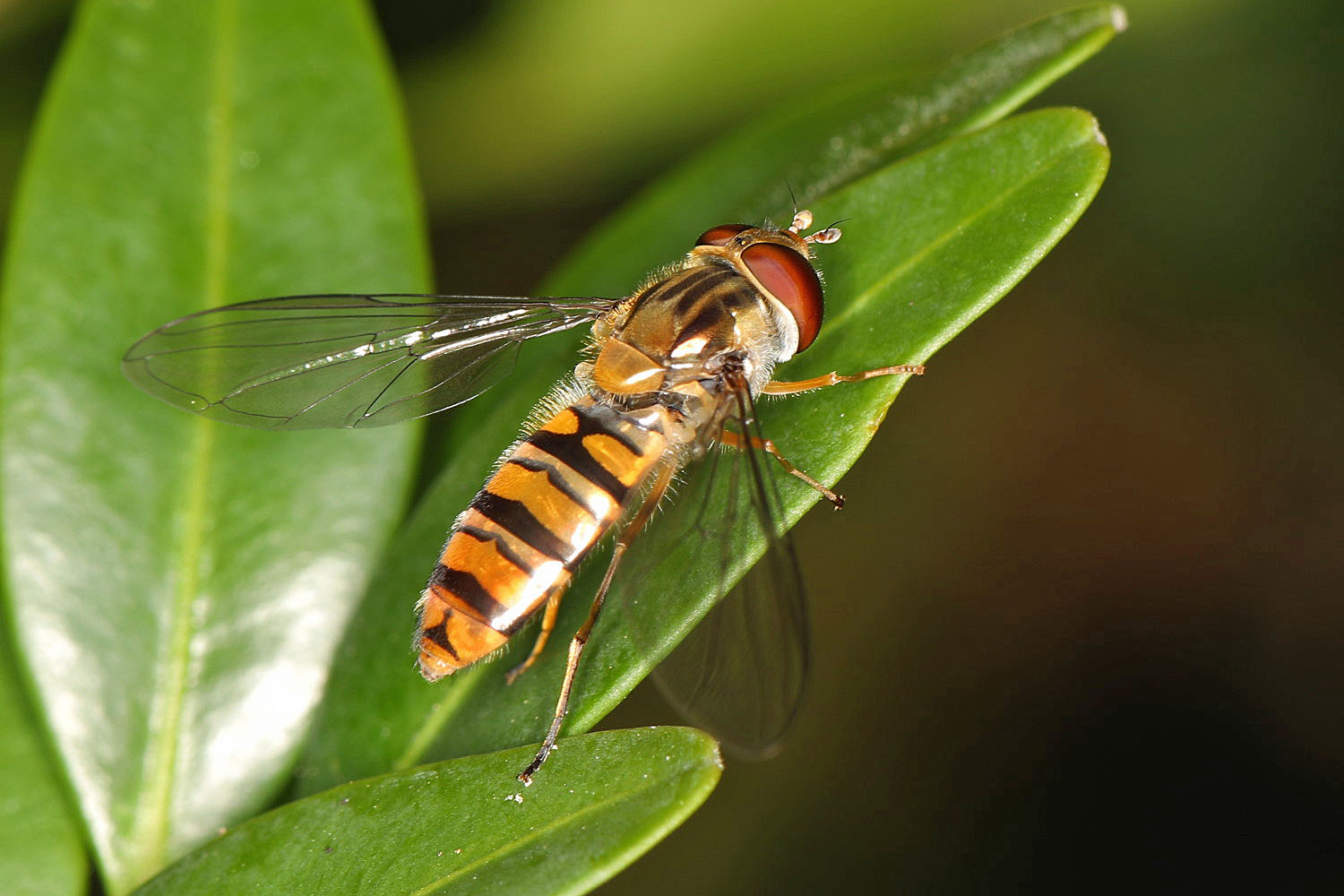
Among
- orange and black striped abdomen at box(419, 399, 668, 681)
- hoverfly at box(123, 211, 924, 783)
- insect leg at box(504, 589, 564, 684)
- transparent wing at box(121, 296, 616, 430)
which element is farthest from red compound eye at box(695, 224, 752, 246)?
insect leg at box(504, 589, 564, 684)

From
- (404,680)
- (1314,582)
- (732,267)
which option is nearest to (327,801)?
(404,680)

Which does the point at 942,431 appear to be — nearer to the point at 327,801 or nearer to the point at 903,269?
the point at 903,269

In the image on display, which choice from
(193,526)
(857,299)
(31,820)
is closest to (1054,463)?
(857,299)

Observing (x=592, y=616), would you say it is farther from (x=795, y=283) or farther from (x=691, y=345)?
(x=795, y=283)

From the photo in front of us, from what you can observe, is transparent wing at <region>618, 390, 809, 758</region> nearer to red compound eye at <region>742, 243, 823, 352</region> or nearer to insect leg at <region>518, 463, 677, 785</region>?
insect leg at <region>518, 463, 677, 785</region>

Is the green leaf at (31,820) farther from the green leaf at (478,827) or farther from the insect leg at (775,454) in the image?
the insect leg at (775,454)

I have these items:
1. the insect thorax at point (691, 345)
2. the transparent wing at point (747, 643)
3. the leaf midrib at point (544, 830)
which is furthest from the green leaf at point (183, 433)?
the transparent wing at point (747, 643)
